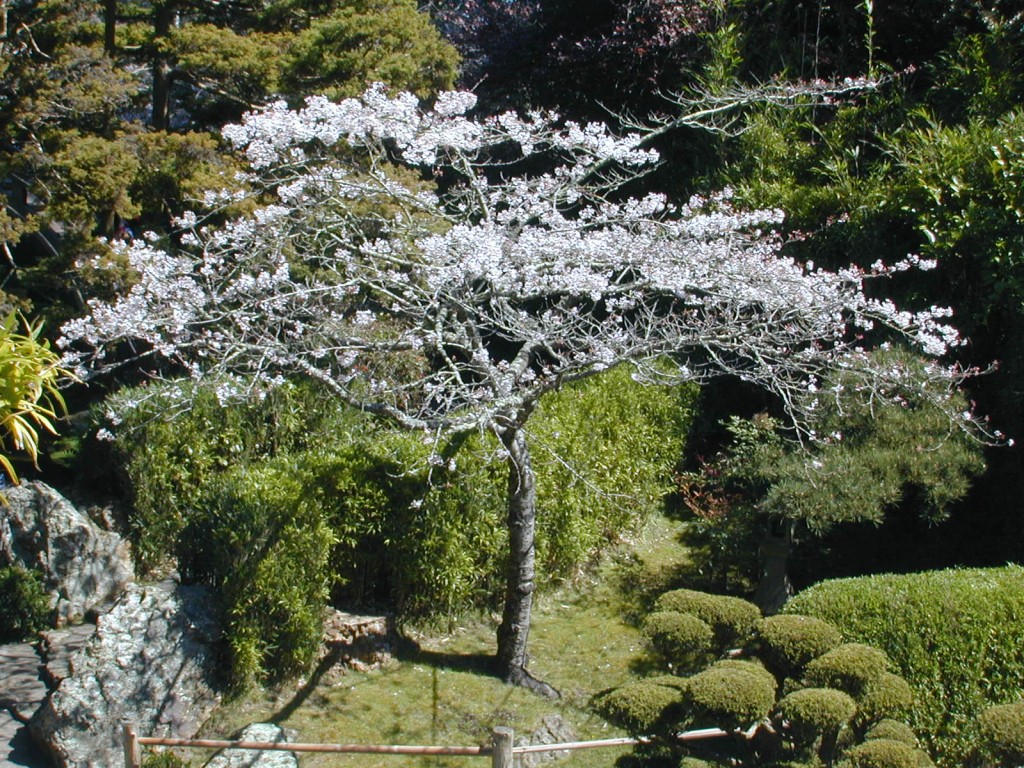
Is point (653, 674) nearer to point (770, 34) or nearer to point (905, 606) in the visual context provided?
point (905, 606)

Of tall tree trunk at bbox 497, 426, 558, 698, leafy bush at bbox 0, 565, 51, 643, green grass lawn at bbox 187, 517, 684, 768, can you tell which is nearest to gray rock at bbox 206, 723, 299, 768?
green grass lawn at bbox 187, 517, 684, 768

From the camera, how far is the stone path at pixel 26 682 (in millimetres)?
4398

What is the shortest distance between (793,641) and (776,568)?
1.91 m

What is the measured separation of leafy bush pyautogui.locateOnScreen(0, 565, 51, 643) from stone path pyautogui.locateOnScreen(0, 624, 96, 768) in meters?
0.08

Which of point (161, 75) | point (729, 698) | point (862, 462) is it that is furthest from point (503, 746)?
point (161, 75)

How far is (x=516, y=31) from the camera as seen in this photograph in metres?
10.1

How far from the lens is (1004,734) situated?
3.48 m

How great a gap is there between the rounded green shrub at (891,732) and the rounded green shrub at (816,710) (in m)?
0.13

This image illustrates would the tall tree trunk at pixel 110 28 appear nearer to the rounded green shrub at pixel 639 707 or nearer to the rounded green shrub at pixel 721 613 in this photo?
the rounded green shrub at pixel 721 613

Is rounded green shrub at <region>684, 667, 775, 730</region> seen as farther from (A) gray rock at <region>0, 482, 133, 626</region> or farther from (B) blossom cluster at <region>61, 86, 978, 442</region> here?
(A) gray rock at <region>0, 482, 133, 626</region>

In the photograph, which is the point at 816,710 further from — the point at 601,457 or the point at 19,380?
the point at 19,380

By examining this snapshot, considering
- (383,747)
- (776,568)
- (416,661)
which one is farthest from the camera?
(776,568)

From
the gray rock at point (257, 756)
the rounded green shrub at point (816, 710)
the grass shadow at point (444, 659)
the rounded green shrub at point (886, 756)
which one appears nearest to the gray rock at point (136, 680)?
the gray rock at point (257, 756)

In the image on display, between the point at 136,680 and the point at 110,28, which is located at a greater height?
the point at 110,28
